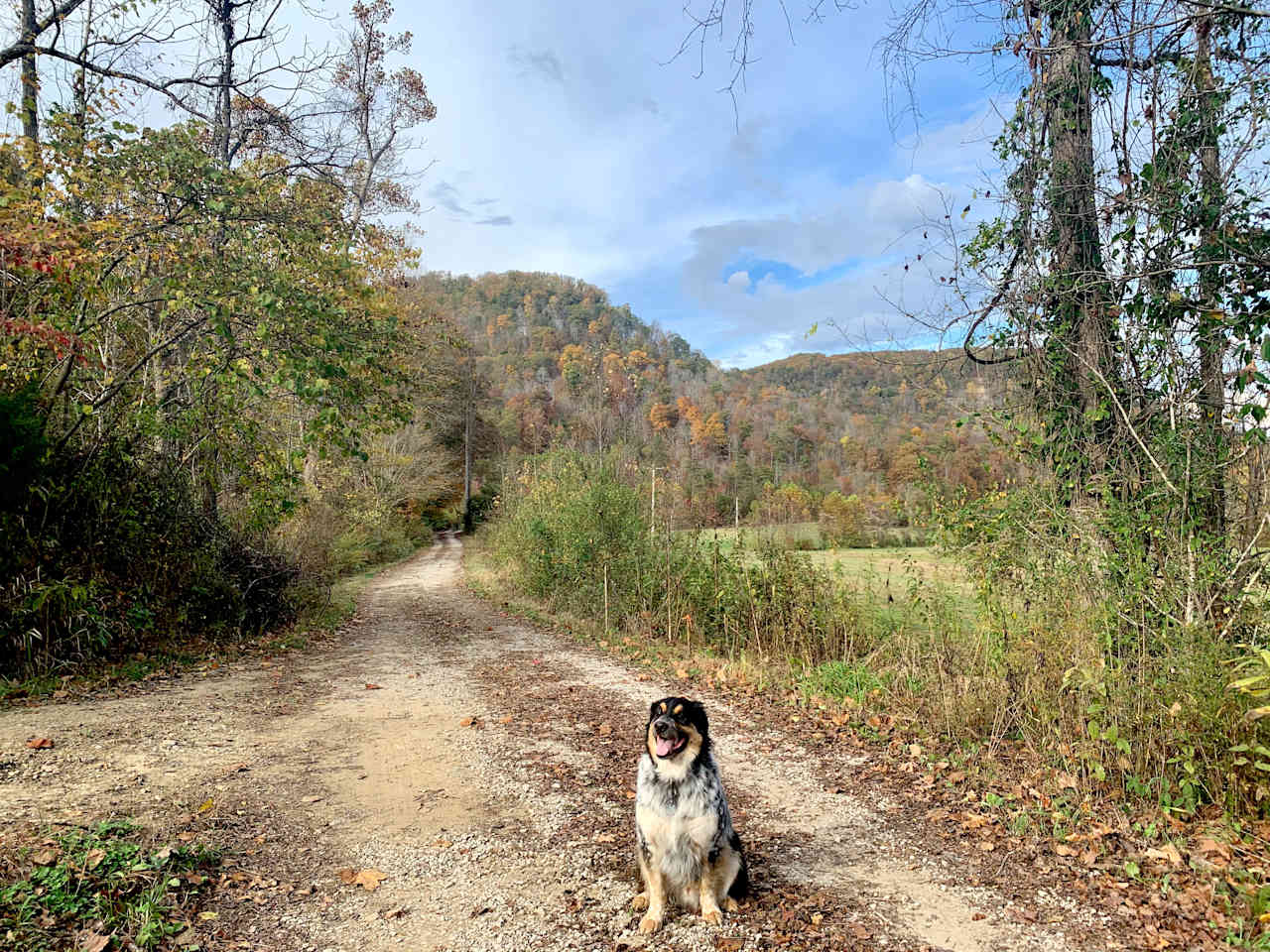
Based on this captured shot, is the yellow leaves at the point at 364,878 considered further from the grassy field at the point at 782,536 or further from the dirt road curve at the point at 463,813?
the grassy field at the point at 782,536

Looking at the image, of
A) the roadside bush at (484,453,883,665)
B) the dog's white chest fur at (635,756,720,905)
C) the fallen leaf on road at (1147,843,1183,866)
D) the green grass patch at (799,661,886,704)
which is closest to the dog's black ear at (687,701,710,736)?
the dog's white chest fur at (635,756,720,905)

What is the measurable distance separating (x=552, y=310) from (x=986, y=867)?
183 ft

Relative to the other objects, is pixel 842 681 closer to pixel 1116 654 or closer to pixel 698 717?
pixel 1116 654

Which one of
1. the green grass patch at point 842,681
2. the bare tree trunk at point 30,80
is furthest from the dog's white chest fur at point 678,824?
the bare tree trunk at point 30,80

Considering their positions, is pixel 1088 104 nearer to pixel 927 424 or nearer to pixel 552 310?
pixel 927 424

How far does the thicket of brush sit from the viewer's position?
4246 millimetres

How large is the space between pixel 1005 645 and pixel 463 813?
4.11 m

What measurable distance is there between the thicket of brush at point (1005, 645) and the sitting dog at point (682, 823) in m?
2.46

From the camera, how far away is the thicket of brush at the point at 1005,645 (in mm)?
4246

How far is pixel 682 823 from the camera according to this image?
10.7 feet

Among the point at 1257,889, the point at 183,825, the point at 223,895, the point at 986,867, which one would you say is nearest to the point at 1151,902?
the point at 1257,889

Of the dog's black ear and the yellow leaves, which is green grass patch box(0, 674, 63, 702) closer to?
the yellow leaves

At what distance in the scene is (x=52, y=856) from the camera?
3.74m

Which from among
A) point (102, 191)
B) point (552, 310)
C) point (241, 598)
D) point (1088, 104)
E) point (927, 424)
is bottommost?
point (241, 598)
